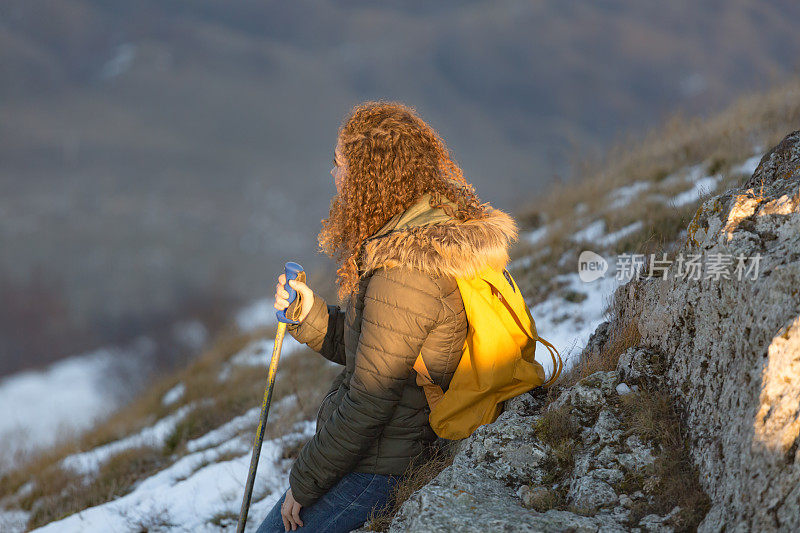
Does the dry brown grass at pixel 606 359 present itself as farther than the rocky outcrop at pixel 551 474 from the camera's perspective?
Yes

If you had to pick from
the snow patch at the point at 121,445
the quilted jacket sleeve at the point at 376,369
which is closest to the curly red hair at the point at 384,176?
the quilted jacket sleeve at the point at 376,369

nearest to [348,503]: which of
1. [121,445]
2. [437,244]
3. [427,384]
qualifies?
[427,384]

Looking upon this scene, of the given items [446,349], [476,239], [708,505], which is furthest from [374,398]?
[708,505]

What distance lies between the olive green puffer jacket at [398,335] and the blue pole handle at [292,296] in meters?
0.30

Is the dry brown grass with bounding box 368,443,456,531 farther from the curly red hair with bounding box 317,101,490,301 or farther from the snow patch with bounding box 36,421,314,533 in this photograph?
the snow patch with bounding box 36,421,314,533

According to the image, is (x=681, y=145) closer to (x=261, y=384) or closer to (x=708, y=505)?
(x=261, y=384)

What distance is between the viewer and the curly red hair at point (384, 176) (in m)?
2.31

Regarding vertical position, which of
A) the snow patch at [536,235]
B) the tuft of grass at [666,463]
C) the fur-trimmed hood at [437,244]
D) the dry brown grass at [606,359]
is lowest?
the tuft of grass at [666,463]

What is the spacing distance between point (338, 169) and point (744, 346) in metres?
1.63

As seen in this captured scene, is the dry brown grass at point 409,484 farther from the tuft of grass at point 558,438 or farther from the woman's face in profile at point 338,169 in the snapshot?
the woman's face in profile at point 338,169

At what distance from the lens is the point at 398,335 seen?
2.15 metres

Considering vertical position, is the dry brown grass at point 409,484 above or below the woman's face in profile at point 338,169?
below

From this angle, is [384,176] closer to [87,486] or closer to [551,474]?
[551,474]

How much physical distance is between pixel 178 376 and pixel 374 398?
7.78m
